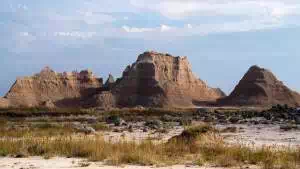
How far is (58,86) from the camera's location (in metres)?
118

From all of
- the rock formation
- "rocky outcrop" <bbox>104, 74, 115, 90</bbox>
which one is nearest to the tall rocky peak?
"rocky outcrop" <bbox>104, 74, 115, 90</bbox>

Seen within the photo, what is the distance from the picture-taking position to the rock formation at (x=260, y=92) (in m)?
113

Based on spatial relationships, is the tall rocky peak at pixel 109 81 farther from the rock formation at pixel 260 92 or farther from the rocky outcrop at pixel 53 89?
the rock formation at pixel 260 92

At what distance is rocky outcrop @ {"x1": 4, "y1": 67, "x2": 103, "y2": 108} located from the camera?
357 ft

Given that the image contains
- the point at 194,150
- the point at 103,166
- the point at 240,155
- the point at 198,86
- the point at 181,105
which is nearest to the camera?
the point at 103,166

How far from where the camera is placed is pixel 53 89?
116312 millimetres

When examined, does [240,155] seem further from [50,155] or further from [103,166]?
[50,155]

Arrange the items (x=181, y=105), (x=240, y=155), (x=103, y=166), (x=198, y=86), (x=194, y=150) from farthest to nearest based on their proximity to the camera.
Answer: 1. (x=198, y=86)
2. (x=181, y=105)
3. (x=194, y=150)
4. (x=240, y=155)
5. (x=103, y=166)

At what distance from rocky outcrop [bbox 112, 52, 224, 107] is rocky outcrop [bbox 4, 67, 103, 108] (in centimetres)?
811

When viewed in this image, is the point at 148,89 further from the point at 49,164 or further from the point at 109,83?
the point at 49,164

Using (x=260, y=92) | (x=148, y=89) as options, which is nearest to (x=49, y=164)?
(x=148, y=89)

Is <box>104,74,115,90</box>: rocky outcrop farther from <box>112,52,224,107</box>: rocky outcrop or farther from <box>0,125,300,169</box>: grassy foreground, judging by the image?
<box>0,125,300,169</box>: grassy foreground

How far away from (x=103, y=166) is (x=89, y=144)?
2.48m

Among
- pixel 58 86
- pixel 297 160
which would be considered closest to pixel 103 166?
pixel 297 160
